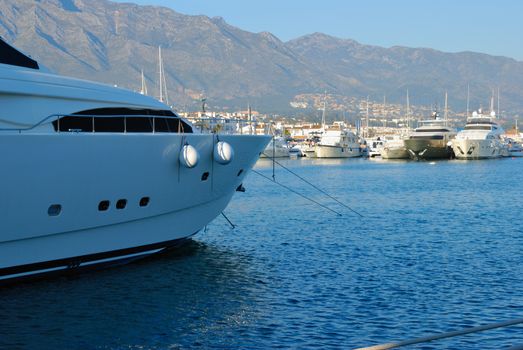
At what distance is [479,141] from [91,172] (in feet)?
272

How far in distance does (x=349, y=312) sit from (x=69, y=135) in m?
6.41

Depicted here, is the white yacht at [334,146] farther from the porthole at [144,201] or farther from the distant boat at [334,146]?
the porthole at [144,201]

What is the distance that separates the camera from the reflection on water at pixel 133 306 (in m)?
12.4

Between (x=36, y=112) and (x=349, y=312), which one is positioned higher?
(x=36, y=112)

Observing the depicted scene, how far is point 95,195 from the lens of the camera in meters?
15.4

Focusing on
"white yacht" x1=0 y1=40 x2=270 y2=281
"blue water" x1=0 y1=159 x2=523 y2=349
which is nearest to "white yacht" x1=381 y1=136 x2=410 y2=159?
"blue water" x1=0 y1=159 x2=523 y2=349

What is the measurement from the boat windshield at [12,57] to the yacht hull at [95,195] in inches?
134

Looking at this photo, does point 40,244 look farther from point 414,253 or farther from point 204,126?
Result: point 414,253

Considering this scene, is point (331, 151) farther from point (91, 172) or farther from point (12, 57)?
point (91, 172)

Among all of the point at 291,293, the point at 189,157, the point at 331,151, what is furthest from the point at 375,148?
the point at 291,293

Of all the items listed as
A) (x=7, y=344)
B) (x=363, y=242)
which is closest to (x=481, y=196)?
(x=363, y=242)

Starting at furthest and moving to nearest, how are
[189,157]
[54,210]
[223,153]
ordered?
[223,153], [189,157], [54,210]

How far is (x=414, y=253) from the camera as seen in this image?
67.3 ft

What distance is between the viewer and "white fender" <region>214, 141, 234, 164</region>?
17812mm
